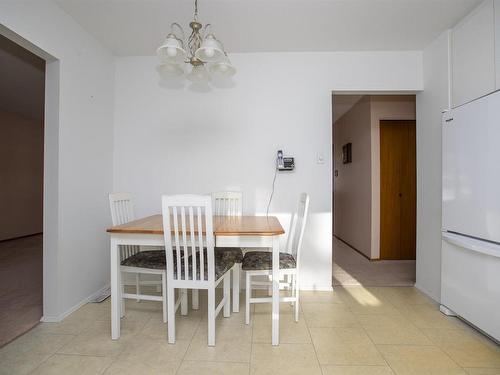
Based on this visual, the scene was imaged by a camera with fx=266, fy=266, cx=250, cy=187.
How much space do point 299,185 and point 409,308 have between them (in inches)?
57.7

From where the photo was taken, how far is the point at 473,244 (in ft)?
5.98

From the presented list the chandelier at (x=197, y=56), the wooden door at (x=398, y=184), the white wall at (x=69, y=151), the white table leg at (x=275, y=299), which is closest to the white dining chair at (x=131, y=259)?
the white wall at (x=69, y=151)

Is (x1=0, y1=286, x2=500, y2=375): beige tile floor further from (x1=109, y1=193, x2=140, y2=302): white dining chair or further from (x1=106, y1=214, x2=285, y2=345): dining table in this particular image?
(x1=109, y1=193, x2=140, y2=302): white dining chair

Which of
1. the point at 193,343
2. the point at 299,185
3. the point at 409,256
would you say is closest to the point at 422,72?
the point at 299,185

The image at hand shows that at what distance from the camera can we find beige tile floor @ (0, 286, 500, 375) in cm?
156

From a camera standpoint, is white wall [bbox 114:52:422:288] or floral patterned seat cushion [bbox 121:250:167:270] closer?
floral patterned seat cushion [bbox 121:250:167:270]

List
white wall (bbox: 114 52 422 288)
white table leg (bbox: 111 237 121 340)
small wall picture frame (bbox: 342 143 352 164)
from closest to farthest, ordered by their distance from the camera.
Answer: white table leg (bbox: 111 237 121 340) → white wall (bbox: 114 52 422 288) → small wall picture frame (bbox: 342 143 352 164)

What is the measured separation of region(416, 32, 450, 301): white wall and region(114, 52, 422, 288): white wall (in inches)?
7.3

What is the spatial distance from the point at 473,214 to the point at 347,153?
3.17m

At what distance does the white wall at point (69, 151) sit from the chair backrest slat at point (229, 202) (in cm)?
117

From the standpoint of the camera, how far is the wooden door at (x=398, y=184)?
12.9 ft

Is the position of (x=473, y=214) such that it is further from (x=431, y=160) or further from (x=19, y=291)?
(x=19, y=291)

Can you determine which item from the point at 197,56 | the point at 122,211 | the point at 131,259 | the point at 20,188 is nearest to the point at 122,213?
the point at 122,211

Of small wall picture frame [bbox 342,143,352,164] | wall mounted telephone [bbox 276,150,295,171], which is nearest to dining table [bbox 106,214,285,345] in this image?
wall mounted telephone [bbox 276,150,295,171]
